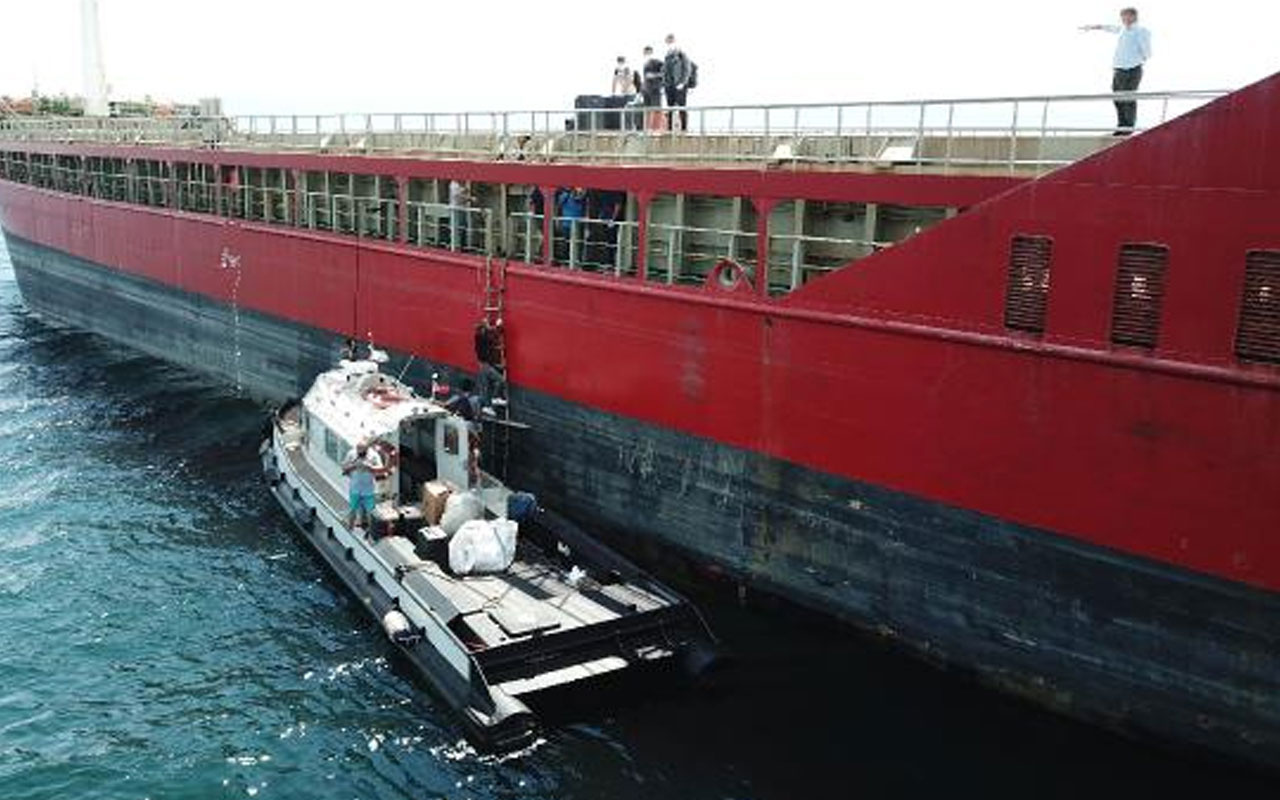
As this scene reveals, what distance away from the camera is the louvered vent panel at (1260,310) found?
10.5m

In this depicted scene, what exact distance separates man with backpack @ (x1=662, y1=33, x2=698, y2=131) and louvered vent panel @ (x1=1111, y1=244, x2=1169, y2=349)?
10432 millimetres

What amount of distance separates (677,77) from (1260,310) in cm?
1237

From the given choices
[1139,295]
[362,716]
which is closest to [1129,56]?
[1139,295]

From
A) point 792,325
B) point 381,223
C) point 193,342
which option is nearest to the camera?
point 792,325

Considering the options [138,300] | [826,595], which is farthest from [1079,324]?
[138,300]

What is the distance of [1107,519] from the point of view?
466 inches

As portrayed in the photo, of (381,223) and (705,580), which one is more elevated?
(381,223)

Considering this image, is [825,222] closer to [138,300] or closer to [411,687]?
[411,687]

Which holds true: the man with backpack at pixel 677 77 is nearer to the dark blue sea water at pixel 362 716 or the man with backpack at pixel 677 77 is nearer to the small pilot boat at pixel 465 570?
the small pilot boat at pixel 465 570

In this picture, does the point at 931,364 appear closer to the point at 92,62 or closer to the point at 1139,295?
the point at 1139,295

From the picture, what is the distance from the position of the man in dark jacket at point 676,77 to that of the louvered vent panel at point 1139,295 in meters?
→ 10.4

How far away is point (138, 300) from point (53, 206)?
858cm

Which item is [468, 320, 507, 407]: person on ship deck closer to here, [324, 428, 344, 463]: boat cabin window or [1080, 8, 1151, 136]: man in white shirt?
[324, 428, 344, 463]: boat cabin window

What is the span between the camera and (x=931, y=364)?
13.1 m
